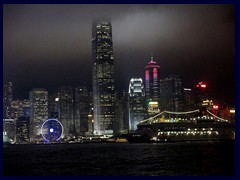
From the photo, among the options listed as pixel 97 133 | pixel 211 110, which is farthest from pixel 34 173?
pixel 97 133

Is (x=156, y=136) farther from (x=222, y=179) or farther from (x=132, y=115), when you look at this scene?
(x=222, y=179)

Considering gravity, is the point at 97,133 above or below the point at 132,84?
below
